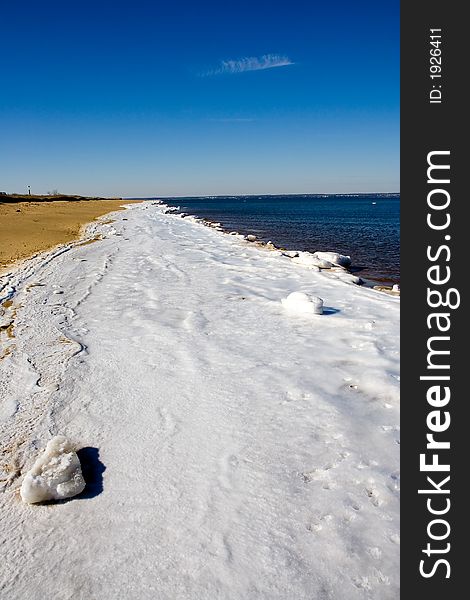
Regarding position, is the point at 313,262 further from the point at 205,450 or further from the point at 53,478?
the point at 53,478

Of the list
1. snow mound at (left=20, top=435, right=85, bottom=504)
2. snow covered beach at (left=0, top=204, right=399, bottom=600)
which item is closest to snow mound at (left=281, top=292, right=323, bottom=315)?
snow covered beach at (left=0, top=204, right=399, bottom=600)

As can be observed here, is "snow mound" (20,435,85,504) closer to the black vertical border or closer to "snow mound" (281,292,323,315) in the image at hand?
the black vertical border

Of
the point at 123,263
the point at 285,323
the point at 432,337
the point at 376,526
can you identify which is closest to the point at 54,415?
the point at 376,526

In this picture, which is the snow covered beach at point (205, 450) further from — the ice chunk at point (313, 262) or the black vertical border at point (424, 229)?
the ice chunk at point (313, 262)

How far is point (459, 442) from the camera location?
9.16 feet

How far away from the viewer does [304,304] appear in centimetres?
838

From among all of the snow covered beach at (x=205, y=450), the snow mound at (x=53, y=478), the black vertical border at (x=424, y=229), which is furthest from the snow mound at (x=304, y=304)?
the snow mound at (x=53, y=478)

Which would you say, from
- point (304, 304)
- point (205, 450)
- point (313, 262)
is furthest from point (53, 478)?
point (313, 262)

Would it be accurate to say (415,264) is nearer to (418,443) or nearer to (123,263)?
(418,443)

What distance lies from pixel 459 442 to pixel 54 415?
12.5ft

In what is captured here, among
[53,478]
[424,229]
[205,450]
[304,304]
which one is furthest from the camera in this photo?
[304,304]

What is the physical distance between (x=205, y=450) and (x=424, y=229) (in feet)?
8.84

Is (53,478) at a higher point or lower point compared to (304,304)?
lower

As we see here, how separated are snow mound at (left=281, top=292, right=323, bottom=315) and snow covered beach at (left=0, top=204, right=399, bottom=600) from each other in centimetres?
19
